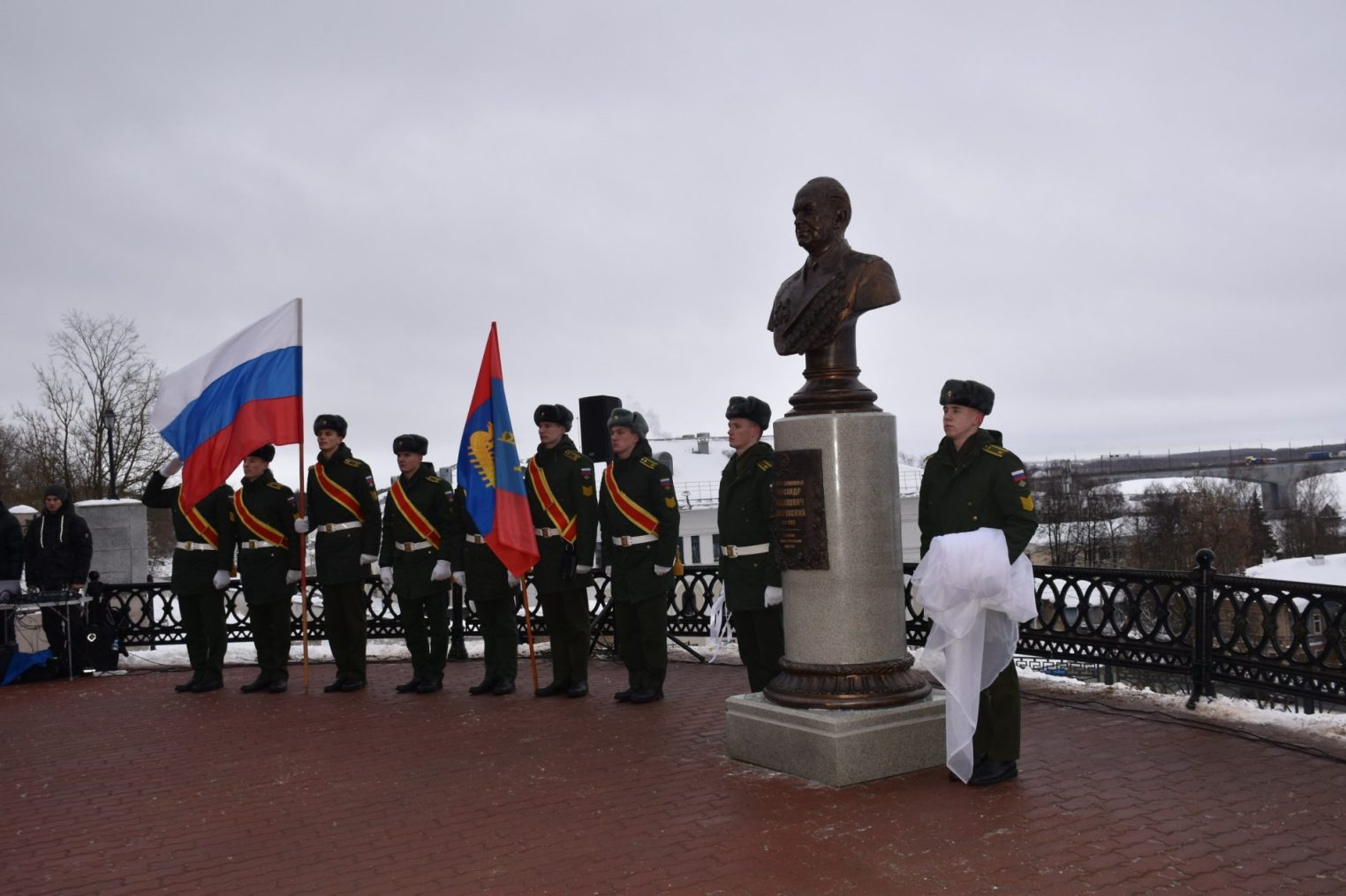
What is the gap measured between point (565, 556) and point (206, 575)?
319 centimetres

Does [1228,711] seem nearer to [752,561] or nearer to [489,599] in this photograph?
[752,561]

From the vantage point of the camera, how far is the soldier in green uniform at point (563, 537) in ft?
25.7

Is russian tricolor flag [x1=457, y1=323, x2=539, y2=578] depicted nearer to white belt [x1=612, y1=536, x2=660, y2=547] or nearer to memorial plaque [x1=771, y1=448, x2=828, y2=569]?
white belt [x1=612, y1=536, x2=660, y2=547]

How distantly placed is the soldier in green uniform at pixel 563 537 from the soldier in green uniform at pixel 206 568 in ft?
9.05

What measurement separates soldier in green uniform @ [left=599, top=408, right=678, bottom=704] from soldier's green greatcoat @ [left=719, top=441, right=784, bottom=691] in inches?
28.9

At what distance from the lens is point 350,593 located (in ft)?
28.1

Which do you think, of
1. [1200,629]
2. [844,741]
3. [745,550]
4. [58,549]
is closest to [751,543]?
[745,550]

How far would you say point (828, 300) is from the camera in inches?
223

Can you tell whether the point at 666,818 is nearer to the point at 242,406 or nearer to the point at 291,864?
the point at 291,864

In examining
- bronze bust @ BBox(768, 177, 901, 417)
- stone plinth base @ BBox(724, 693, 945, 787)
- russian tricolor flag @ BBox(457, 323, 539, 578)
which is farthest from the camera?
russian tricolor flag @ BBox(457, 323, 539, 578)

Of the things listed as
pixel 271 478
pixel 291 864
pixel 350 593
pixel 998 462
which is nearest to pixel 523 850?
pixel 291 864

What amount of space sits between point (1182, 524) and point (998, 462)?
57043mm

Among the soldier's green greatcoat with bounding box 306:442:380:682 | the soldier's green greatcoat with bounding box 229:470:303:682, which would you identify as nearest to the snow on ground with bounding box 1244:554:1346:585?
the soldier's green greatcoat with bounding box 306:442:380:682

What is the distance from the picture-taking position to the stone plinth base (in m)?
5.25
